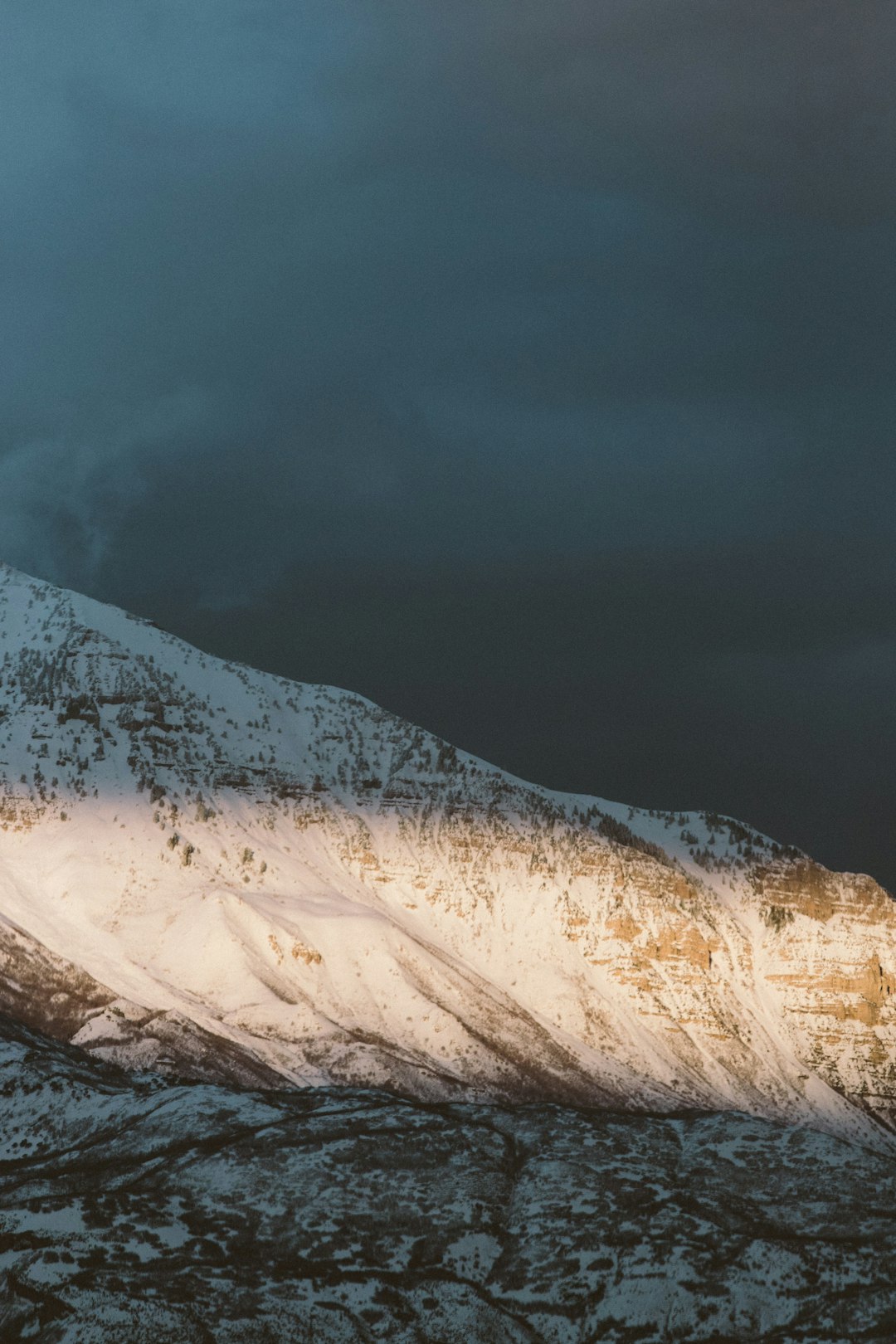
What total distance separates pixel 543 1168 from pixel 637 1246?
19836 mm

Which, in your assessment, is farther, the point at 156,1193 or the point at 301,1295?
the point at 156,1193

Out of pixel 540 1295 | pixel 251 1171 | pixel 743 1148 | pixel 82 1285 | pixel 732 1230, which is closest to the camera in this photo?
pixel 82 1285

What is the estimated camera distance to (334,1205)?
137125mm

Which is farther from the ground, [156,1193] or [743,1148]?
[743,1148]

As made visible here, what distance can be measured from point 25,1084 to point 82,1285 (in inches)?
2228

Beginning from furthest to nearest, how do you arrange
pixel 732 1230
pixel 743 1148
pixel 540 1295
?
1. pixel 743 1148
2. pixel 732 1230
3. pixel 540 1295

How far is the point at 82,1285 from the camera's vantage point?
372ft

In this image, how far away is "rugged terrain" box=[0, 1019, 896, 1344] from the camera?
116 m

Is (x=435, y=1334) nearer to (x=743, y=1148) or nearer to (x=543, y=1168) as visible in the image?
(x=543, y=1168)

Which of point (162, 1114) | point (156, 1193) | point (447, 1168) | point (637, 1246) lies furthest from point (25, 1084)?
point (637, 1246)

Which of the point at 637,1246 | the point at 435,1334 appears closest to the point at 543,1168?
the point at 637,1246

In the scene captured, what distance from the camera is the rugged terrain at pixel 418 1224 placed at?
115750mm

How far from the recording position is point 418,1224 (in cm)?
13500

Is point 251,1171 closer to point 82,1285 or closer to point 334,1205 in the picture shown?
point 334,1205
